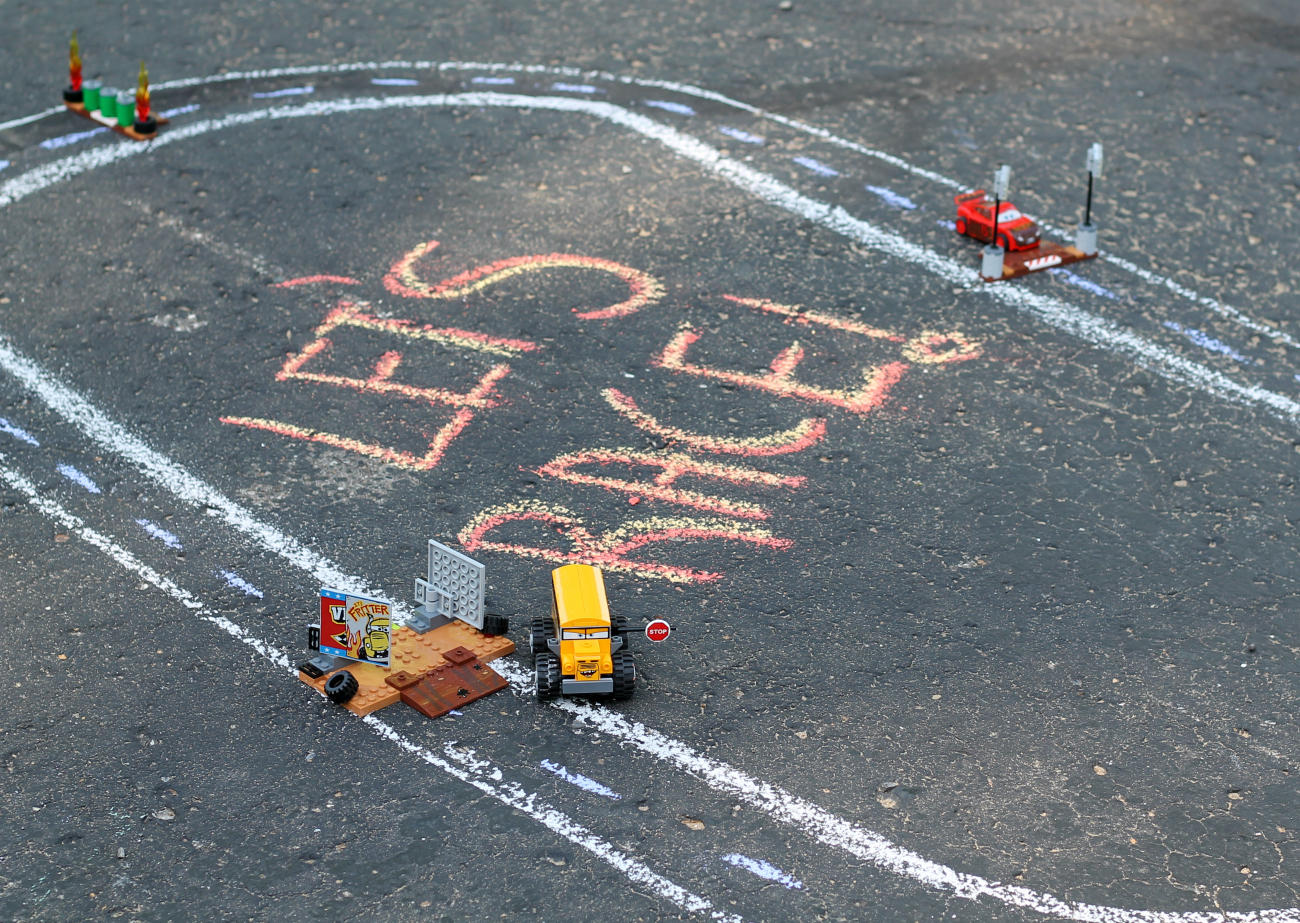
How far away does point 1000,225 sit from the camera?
9.99 metres

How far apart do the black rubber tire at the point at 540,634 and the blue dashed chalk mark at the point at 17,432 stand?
3316 mm

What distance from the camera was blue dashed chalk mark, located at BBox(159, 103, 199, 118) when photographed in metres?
11.8

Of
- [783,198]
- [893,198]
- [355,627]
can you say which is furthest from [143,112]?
[355,627]

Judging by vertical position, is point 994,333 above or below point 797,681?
above

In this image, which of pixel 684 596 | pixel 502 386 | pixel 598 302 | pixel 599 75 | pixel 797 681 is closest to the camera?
pixel 797 681

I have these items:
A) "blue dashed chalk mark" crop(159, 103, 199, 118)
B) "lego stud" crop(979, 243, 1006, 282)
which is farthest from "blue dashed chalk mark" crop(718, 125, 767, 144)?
"blue dashed chalk mark" crop(159, 103, 199, 118)

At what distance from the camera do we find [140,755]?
6.23 metres

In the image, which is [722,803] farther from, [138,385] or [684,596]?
[138,385]

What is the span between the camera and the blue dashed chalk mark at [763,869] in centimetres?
568

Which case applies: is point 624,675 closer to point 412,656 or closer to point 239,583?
point 412,656

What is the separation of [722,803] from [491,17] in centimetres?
935

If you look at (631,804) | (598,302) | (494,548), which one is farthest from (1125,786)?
(598,302)

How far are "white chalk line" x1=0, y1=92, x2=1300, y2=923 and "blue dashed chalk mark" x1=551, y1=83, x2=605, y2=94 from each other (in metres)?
0.22

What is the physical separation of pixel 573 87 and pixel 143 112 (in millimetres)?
3373
